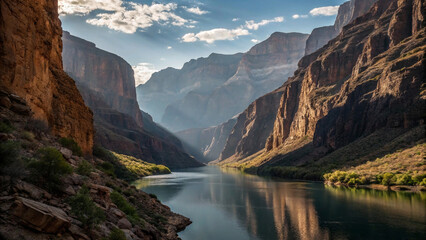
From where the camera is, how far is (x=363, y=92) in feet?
380

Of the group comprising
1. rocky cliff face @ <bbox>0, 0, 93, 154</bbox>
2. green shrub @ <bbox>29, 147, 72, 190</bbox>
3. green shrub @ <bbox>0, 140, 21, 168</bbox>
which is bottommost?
green shrub @ <bbox>29, 147, 72, 190</bbox>

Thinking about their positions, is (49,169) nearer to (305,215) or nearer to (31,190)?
(31,190)

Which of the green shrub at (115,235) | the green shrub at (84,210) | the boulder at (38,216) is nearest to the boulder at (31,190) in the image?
the boulder at (38,216)

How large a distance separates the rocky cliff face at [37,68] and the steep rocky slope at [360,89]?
257 ft

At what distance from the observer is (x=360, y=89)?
117812mm

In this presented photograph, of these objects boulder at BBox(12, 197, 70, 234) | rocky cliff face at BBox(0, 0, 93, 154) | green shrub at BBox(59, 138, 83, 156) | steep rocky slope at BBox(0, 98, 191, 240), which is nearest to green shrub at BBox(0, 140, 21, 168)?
steep rocky slope at BBox(0, 98, 191, 240)

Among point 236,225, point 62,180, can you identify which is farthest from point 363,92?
point 62,180

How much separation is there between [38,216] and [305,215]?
114 ft

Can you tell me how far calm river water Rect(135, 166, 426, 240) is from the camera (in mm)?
31625

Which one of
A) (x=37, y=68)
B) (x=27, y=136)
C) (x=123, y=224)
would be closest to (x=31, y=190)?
(x=123, y=224)

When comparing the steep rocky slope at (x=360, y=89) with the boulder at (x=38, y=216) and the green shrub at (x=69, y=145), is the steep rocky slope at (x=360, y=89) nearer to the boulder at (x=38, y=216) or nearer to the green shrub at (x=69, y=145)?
the green shrub at (x=69, y=145)

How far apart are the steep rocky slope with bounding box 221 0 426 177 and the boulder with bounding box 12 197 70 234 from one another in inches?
3454

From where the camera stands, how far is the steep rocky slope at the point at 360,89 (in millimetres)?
93875

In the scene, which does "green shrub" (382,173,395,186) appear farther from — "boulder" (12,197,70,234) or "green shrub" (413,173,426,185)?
"boulder" (12,197,70,234)
